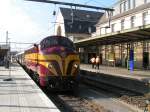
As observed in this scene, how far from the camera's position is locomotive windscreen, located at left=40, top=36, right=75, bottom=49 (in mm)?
19719

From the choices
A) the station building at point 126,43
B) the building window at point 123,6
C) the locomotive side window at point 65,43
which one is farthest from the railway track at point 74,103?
the building window at point 123,6

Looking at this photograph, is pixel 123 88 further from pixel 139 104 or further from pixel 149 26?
pixel 139 104

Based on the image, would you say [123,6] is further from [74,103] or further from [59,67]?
[74,103]

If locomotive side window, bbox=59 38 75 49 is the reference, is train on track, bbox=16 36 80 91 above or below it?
→ below

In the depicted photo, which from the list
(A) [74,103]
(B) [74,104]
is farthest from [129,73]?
(B) [74,104]

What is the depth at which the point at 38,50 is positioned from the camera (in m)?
20.2

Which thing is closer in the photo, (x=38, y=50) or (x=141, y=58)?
(x=38, y=50)

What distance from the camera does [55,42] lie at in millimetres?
19891

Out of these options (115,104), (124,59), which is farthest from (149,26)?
(124,59)

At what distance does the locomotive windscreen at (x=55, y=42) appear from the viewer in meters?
19.7

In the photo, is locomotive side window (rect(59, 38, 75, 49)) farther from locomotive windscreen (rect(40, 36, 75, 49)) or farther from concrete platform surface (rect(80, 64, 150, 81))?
concrete platform surface (rect(80, 64, 150, 81))

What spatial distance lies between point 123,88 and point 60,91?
463 centimetres

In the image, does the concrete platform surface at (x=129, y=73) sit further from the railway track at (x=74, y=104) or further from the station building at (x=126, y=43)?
the railway track at (x=74, y=104)

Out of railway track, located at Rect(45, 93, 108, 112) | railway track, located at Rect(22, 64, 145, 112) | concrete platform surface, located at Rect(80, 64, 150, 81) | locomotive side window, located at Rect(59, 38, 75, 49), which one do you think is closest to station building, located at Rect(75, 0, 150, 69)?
concrete platform surface, located at Rect(80, 64, 150, 81)
